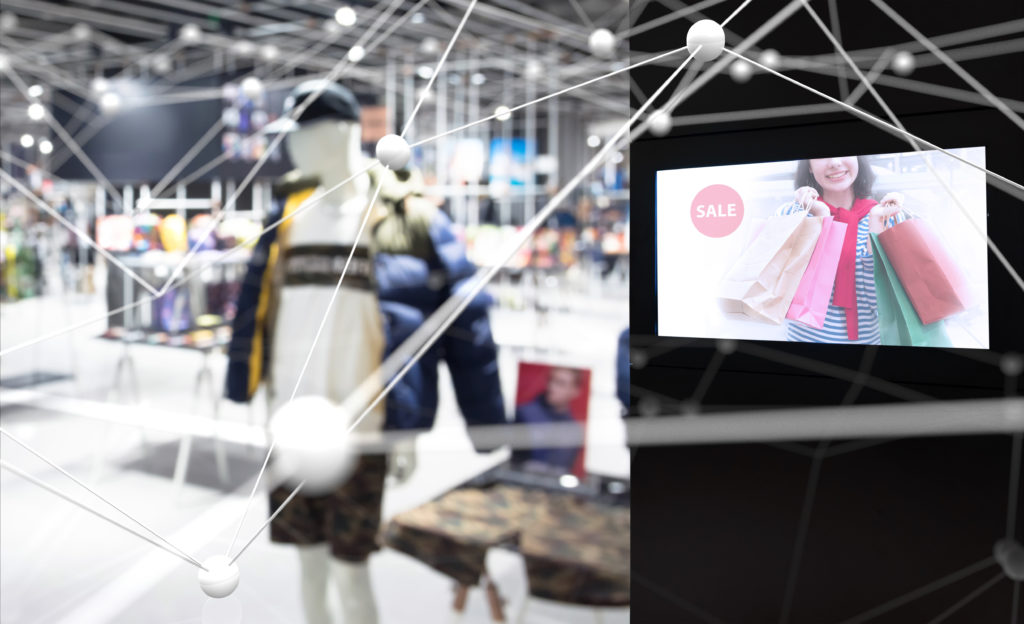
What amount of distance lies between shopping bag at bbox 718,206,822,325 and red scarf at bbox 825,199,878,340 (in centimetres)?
3

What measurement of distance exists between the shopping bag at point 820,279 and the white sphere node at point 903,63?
183mm

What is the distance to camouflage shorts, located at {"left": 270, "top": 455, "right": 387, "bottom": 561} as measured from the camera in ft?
4.84

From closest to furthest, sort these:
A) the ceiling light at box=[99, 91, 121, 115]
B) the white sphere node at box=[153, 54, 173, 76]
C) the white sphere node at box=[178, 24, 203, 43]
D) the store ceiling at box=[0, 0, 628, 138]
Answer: the ceiling light at box=[99, 91, 121, 115] < the white sphere node at box=[178, 24, 203, 43] < the white sphere node at box=[153, 54, 173, 76] < the store ceiling at box=[0, 0, 628, 138]

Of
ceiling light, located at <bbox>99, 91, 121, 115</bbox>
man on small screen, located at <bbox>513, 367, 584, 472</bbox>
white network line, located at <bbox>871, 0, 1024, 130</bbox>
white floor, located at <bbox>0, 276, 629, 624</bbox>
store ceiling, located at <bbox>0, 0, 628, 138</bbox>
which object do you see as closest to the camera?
white network line, located at <bbox>871, 0, 1024, 130</bbox>

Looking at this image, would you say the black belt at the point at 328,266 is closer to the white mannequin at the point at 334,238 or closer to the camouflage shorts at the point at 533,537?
the white mannequin at the point at 334,238

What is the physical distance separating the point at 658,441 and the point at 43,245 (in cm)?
287

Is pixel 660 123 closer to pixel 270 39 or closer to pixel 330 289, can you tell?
pixel 330 289

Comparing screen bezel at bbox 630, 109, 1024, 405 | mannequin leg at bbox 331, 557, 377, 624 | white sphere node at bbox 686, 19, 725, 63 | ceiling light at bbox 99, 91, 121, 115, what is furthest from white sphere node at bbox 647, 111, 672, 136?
ceiling light at bbox 99, 91, 121, 115

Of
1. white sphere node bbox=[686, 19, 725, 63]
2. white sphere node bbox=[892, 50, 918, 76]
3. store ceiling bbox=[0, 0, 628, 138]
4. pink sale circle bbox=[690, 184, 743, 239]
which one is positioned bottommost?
pink sale circle bbox=[690, 184, 743, 239]

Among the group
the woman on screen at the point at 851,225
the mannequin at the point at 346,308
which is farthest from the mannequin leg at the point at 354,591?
the woman on screen at the point at 851,225

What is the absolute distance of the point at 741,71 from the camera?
968 mm

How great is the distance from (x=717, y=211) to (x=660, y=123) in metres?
0.14

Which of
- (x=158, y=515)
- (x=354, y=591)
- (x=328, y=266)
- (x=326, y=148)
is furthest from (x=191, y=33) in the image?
(x=354, y=591)

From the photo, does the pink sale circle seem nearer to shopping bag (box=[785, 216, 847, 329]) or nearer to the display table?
shopping bag (box=[785, 216, 847, 329])
